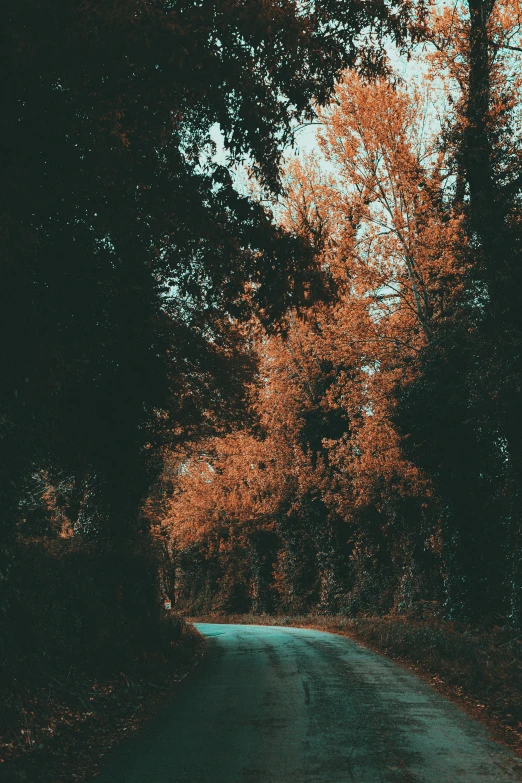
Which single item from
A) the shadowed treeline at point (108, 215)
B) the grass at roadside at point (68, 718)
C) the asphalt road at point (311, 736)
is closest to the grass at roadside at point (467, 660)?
the asphalt road at point (311, 736)

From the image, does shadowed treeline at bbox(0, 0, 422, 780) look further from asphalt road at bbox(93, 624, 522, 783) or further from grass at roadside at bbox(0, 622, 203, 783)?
asphalt road at bbox(93, 624, 522, 783)

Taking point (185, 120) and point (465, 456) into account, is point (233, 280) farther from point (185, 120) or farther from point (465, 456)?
point (465, 456)

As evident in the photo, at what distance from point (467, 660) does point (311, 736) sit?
5.65m

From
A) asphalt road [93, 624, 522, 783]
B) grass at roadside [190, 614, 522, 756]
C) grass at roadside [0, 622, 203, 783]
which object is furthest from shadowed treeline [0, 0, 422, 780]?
grass at roadside [190, 614, 522, 756]

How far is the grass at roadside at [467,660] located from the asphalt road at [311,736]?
0.35m

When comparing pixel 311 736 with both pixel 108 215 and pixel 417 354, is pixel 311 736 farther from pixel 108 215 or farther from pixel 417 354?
pixel 417 354

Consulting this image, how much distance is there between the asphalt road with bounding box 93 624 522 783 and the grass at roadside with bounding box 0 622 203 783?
36 cm

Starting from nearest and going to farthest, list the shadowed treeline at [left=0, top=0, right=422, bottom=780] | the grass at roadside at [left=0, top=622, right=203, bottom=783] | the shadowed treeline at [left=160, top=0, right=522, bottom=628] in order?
the grass at roadside at [left=0, top=622, right=203, bottom=783], the shadowed treeline at [left=0, top=0, right=422, bottom=780], the shadowed treeline at [left=160, top=0, right=522, bottom=628]

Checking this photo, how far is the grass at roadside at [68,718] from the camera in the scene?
677cm

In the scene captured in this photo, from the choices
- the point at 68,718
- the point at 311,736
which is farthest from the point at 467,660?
the point at 68,718

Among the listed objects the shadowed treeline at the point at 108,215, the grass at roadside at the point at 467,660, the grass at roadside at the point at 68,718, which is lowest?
the grass at roadside at the point at 68,718

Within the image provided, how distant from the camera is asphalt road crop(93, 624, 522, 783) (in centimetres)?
643

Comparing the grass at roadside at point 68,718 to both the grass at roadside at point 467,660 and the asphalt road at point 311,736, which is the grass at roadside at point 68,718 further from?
the grass at roadside at point 467,660

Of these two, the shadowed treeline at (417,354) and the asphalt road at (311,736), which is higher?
the shadowed treeline at (417,354)
